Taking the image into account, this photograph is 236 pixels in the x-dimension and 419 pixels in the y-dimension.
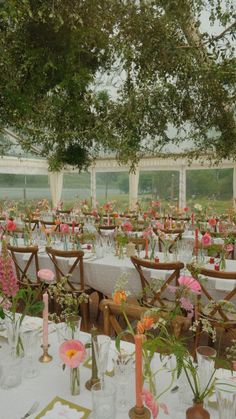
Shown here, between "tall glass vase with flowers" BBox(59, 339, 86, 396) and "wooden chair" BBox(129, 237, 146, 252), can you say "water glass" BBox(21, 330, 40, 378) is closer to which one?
"tall glass vase with flowers" BBox(59, 339, 86, 396)

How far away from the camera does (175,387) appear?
134 cm

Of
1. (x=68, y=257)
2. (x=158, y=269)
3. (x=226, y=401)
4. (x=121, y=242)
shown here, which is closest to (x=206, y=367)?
(x=226, y=401)

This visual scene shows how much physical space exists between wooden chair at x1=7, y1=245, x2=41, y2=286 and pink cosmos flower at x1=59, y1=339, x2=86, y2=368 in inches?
102

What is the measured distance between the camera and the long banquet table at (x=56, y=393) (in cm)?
120

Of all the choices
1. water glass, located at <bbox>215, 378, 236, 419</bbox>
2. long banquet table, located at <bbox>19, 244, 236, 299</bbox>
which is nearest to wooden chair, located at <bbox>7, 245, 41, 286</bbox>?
long banquet table, located at <bbox>19, 244, 236, 299</bbox>

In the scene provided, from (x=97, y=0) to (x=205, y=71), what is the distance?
141 centimetres

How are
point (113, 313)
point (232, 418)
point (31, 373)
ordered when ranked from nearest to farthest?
point (232, 418), point (31, 373), point (113, 313)

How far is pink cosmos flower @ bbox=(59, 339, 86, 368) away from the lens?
1.16 meters

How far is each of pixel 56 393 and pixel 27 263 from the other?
8.93ft

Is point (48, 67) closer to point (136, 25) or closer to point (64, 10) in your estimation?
point (64, 10)

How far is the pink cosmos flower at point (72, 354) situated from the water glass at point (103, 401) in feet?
0.34

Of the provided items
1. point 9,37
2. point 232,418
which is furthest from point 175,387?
point 9,37

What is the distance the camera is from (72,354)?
117cm

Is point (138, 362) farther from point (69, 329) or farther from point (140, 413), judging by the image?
point (69, 329)
